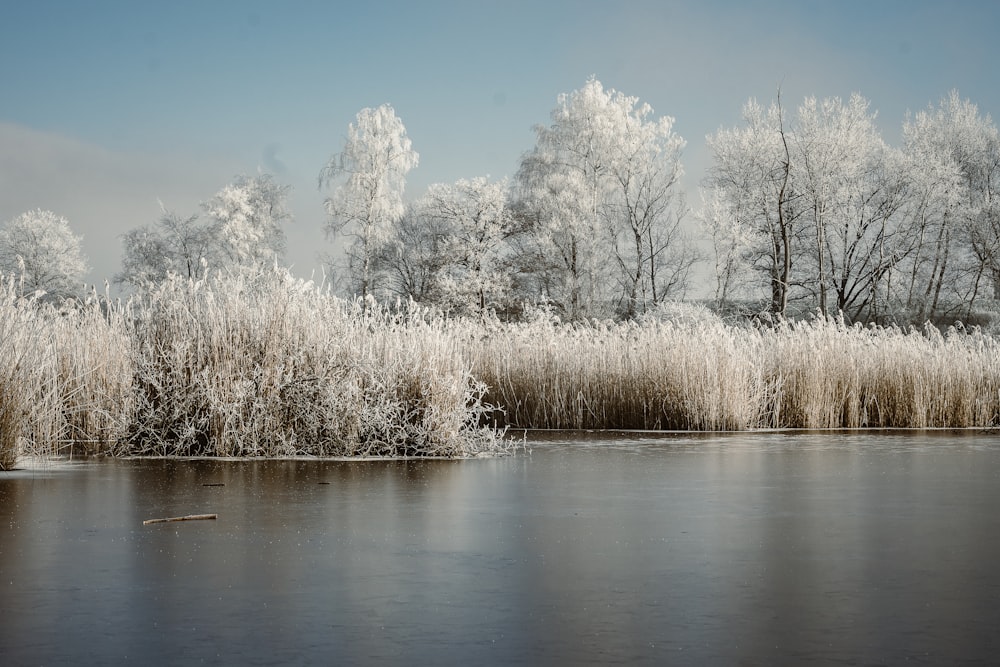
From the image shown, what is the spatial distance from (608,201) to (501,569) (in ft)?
111

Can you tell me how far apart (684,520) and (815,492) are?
1.58 m

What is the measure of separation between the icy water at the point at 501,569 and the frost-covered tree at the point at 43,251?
40027 millimetres

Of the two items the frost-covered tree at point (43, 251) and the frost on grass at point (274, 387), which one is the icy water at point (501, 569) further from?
the frost-covered tree at point (43, 251)

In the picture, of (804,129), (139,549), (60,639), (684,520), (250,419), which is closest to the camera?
(60,639)

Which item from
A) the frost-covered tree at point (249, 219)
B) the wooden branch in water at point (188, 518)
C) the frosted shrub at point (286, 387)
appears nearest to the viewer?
the wooden branch in water at point (188, 518)

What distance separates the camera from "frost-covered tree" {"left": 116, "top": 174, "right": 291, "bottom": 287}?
42.2m

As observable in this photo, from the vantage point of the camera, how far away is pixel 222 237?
1652 inches

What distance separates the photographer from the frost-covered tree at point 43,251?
44500 millimetres

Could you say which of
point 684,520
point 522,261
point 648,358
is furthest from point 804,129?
point 684,520

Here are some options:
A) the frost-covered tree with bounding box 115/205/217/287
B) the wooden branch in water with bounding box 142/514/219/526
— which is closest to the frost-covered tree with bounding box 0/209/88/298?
the frost-covered tree with bounding box 115/205/217/287

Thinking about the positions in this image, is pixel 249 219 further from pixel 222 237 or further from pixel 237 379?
pixel 237 379

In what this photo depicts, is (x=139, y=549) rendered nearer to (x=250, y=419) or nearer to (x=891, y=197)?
(x=250, y=419)

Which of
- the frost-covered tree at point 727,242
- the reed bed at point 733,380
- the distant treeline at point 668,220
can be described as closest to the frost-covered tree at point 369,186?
the distant treeline at point 668,220

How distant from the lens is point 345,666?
266 cm
